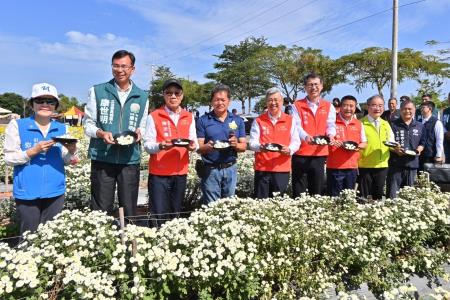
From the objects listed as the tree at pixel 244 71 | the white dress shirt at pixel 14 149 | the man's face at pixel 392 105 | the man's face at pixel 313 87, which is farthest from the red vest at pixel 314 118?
the tree at pixel 244 71

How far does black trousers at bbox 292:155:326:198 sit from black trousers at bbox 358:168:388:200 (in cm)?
81

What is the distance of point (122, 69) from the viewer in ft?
12.6

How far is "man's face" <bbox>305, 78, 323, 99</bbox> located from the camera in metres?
4.88

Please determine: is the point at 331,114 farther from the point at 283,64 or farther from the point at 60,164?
the point at 283,64

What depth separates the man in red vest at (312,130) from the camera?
15.9ft

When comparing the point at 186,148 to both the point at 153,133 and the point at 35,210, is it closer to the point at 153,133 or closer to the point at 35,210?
the point at 153,133

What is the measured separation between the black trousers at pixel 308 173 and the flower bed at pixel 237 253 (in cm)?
69

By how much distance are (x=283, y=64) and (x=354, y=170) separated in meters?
35.4

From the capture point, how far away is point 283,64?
3919cm

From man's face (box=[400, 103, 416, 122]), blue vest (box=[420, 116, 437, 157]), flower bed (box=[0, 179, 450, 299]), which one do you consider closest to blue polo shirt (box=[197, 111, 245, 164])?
flower bed (box=[0, 179, 450, 299])

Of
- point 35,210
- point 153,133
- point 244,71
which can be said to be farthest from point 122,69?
point 244,71

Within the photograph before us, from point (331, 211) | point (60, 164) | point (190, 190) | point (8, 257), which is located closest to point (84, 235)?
point (8, 257)

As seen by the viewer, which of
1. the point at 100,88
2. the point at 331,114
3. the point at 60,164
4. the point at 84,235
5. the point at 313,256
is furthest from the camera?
the point at 331,114

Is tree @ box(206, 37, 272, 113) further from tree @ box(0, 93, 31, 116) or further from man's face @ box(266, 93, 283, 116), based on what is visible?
tree @ box(0, 93, 31, 116)
